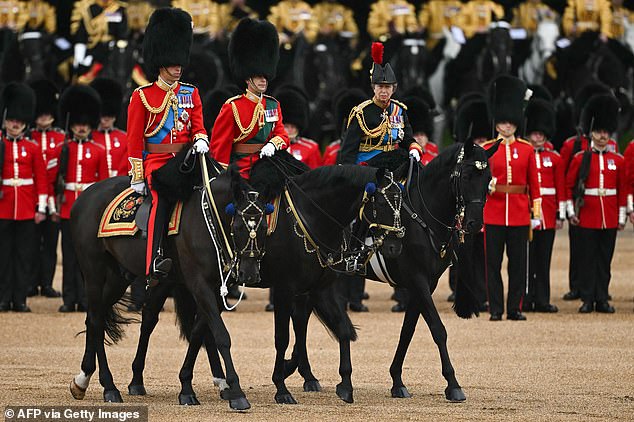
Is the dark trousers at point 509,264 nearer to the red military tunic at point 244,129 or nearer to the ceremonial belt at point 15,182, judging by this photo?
the ceremonial belt at point 15,182

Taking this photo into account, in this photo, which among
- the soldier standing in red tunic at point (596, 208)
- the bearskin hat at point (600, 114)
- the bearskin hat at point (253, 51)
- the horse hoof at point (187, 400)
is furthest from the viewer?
the bearskin hat at point (600, 114)

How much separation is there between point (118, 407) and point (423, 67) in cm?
1296

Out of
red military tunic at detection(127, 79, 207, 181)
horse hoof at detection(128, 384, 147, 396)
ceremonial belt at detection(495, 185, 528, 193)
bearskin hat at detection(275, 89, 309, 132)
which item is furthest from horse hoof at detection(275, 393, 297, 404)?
bearskin hat at detection(275, 89, 309, 132)

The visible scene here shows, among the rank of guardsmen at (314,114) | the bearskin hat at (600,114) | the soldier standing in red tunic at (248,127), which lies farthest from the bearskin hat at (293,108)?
the soldier standing in red tunic at (248,127)

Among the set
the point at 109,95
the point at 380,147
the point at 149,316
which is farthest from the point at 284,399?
the point at 109,95

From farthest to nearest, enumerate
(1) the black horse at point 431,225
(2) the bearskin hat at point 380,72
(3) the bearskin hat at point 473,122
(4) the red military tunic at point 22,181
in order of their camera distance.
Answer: (3) the bearskin hat at point 473,122 < (4) the red military tunic at point 22,181 < (2) the bearskin hat at point 380,72 < (1) the black horse at point 431,225

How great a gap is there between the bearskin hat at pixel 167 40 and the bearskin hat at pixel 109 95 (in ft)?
14.5

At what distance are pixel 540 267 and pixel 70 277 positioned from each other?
3.42 meters

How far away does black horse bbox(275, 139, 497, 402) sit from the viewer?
846 cm

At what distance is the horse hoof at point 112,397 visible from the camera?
8141mm

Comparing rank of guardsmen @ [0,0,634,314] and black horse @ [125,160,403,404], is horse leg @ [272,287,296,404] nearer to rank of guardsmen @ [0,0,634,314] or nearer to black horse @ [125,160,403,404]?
black horse @ [125,160,403,404]

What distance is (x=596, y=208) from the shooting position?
41.5ft

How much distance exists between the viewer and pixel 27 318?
12016mm

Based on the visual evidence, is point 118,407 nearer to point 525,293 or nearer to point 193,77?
point 525,293
